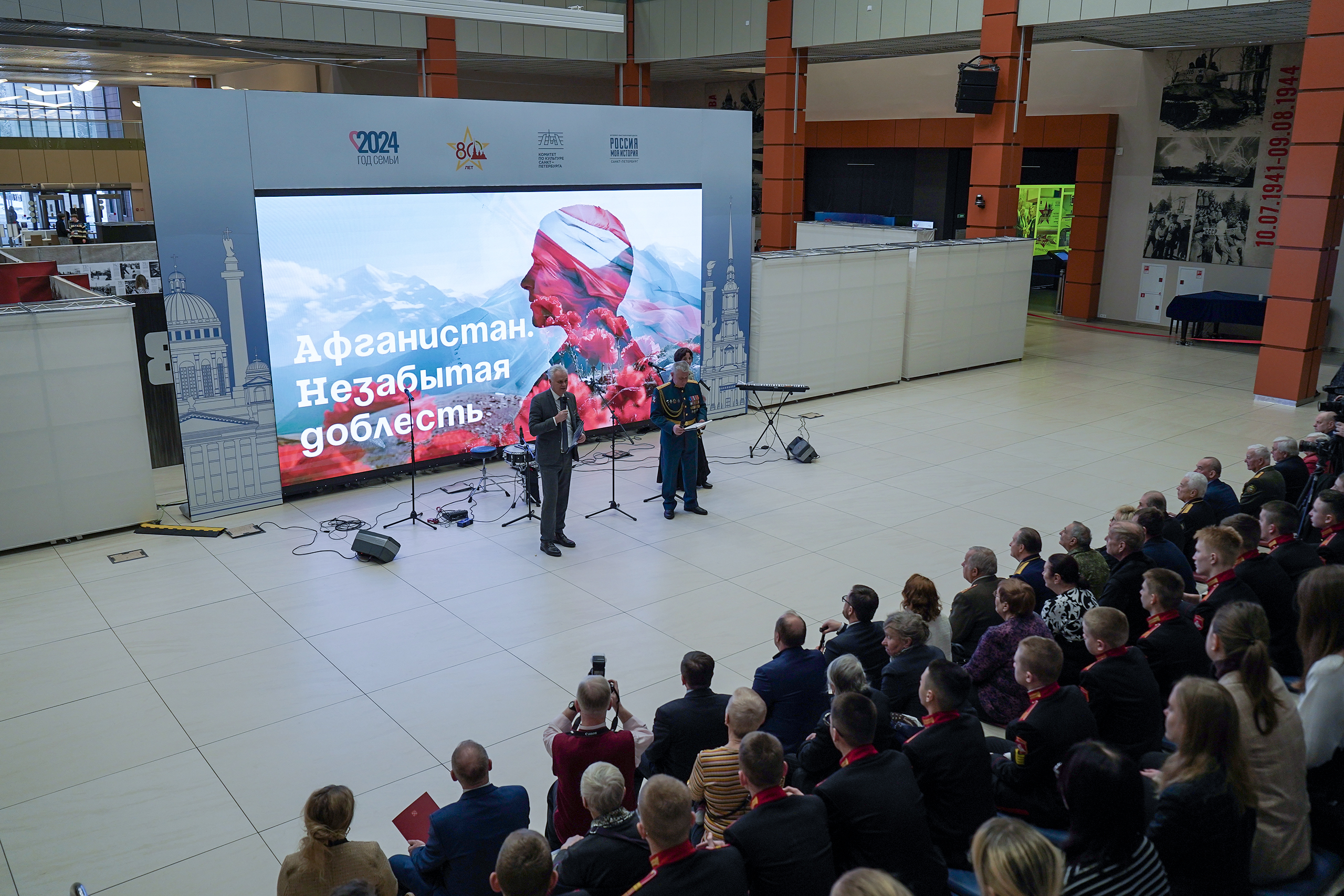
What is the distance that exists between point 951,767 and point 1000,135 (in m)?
14.1

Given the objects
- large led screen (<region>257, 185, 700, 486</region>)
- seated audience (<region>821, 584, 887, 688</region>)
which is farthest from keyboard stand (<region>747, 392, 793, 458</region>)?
seated audience (<region>821, 584, 887, 688</region>)

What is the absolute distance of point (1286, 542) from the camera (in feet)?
19.7

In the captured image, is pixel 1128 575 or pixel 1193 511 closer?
pixel 1128 575

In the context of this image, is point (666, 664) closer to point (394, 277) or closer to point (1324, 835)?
point (1324, 835)

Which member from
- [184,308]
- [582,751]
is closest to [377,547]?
[184,308]

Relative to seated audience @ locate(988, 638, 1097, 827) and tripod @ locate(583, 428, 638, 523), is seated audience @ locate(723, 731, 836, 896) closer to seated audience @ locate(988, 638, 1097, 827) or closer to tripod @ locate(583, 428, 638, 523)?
seated audience @ locate(988, 638, 1097, 827)

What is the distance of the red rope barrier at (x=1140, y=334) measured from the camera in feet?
56.5

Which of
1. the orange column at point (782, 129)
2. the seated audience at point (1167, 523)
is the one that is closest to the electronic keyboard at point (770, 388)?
the seated audience at point (1167, 523)

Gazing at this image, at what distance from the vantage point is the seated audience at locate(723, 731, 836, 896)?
3.24 meters

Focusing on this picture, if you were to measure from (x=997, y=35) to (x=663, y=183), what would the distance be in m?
7.20

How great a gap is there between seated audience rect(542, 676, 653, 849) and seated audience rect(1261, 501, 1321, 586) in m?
4.00

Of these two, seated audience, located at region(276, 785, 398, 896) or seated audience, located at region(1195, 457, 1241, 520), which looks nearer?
seated audience, located at region(276, 785, 398, 896)

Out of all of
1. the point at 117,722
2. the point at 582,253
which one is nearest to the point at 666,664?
the point at 117,722

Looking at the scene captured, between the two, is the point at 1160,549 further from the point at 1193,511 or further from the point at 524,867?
the point at 524,867
